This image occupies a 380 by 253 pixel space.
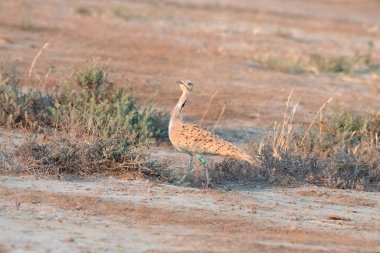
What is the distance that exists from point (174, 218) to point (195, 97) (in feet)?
23.2

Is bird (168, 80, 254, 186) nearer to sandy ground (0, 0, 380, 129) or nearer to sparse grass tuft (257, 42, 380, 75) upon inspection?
sandy ground (0, 0, 380, 129)

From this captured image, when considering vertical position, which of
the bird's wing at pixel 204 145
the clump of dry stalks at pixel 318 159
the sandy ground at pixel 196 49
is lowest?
the sandy ground at pixel 196 49

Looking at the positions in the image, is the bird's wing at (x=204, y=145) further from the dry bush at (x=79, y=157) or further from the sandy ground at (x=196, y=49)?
the sandy ground at (x=196, y=49)

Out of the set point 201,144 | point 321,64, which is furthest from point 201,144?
point 321,64

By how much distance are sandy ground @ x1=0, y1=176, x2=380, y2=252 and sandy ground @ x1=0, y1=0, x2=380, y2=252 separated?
0.02 meters

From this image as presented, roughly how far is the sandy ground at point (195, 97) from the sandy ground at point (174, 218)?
15 millimetres

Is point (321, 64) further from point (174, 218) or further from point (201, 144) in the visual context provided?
point (174, 218)

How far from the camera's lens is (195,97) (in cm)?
1528

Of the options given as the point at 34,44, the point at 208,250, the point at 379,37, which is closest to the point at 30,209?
the point at 208,250

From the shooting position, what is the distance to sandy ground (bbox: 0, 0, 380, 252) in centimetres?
784

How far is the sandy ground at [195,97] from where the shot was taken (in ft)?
25.7

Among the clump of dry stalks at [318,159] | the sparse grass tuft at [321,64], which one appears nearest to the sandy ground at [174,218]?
the clump of dry stalks at [318,159]

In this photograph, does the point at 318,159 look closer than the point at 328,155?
Yes

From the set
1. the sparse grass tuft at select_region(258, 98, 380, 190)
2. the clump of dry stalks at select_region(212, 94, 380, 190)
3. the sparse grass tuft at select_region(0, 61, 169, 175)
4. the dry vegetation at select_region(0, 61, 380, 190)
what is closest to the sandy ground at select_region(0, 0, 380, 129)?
the sparse grass tuft at select_region(0, 61, 169, 175)
